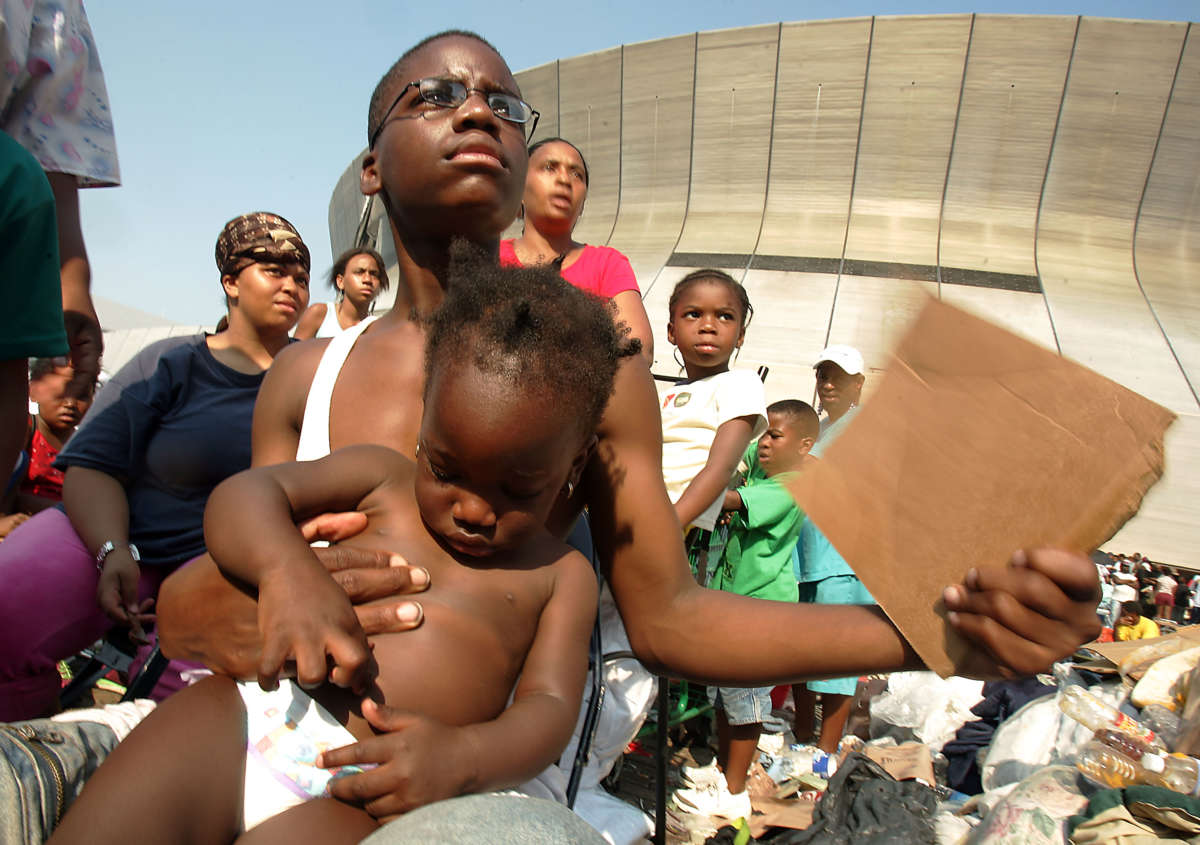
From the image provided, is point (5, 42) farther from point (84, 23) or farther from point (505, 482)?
point (505, 482)

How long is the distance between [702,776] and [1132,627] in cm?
517

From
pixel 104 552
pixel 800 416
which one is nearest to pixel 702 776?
pixel 800 416

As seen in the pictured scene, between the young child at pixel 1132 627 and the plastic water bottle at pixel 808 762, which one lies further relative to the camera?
the young child at pixel 1132 627

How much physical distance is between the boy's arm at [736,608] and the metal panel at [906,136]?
1825 centimetres

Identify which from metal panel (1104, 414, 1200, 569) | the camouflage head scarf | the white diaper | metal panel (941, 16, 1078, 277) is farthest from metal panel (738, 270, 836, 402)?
the white diaper

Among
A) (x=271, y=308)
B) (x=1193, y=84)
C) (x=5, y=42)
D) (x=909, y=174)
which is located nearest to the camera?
(x=5, y=42)

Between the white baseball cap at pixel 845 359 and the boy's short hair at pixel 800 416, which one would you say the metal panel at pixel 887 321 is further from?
the boy's short hair at pixel 800 416

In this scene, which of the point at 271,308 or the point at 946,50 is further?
the point at 946,50

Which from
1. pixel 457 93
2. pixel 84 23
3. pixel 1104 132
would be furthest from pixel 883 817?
pixel 1104 132

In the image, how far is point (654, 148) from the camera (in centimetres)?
2050

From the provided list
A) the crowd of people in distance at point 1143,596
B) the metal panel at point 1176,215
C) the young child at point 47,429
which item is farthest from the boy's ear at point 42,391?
the metal panel at point 1176,215

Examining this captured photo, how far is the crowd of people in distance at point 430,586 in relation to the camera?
98 centimetres

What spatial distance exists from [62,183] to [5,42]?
0.47 m

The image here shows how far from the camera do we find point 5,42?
1.78 m
